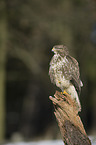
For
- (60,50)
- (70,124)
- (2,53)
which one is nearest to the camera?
(70,124)

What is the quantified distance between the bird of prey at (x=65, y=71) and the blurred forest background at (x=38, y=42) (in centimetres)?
701

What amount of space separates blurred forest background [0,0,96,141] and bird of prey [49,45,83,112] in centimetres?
701

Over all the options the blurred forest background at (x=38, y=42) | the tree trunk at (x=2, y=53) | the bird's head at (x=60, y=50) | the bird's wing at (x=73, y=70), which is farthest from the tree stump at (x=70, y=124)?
the tree trunk at (x=2, y=53)

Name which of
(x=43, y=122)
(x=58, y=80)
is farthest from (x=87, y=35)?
(x=58, y=80)

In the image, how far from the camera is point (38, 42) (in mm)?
11961

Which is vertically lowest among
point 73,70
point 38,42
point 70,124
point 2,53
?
point 70,124

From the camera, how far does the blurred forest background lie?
11055 mm

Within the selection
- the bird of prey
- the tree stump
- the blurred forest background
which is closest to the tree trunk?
the blurred forest background

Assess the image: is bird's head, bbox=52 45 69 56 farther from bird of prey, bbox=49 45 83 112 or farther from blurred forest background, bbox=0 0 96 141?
blurred forest background, bbox=0 0 96 141

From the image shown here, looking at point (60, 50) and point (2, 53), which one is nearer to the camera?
point (60, 50)

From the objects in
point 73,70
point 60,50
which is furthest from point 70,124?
point 60,50

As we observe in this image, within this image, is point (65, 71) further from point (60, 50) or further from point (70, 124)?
point (70, 124)

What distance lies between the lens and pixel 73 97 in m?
3.26

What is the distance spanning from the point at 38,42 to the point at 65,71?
28.7ft
